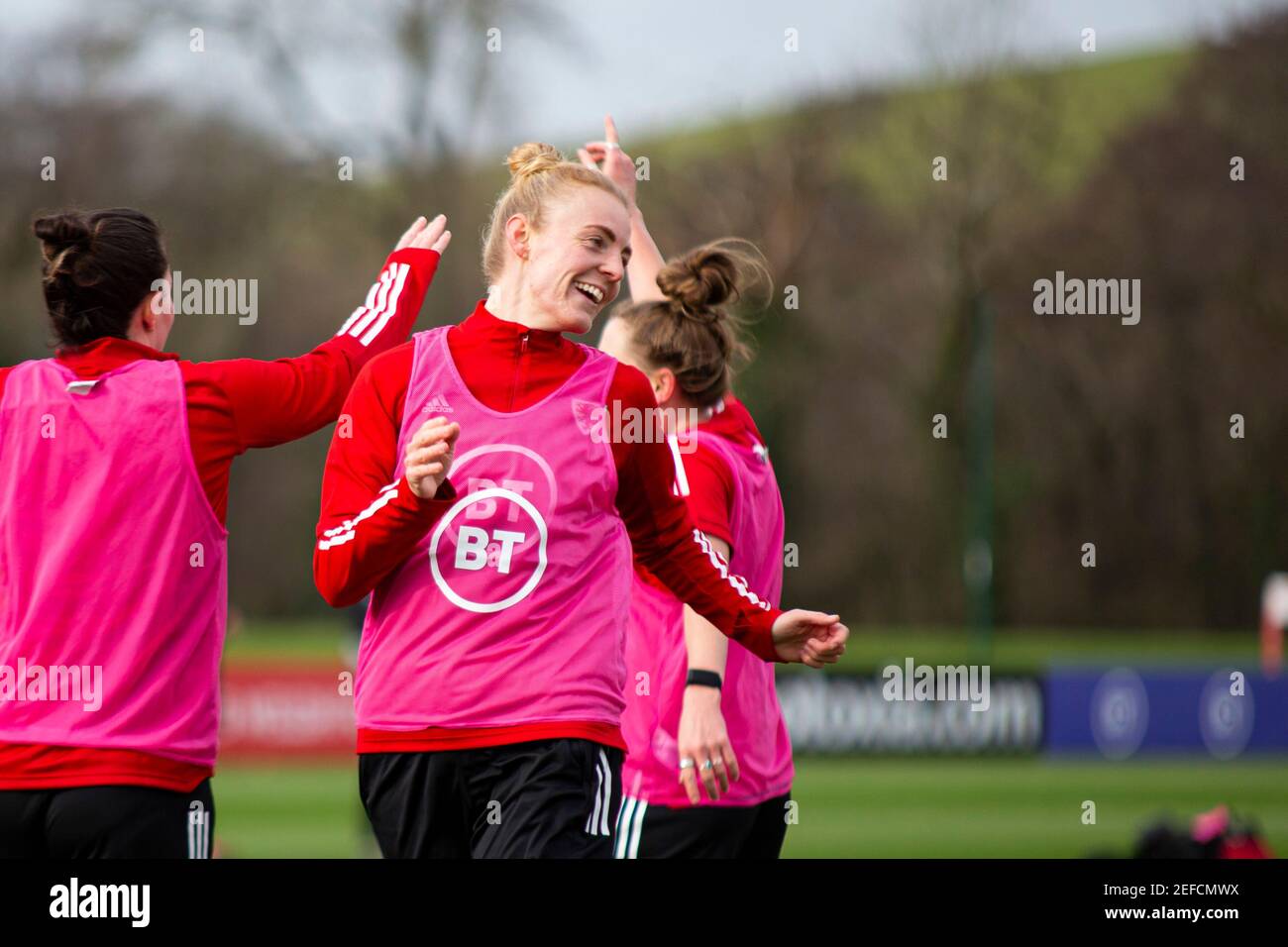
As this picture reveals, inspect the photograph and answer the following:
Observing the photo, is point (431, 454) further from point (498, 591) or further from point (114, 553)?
point (114, 553)

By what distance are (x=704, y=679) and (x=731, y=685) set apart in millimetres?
345

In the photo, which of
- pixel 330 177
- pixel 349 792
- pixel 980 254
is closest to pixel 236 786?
pixel 349 792

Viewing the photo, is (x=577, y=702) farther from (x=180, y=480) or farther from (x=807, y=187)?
(x=807, y=187)

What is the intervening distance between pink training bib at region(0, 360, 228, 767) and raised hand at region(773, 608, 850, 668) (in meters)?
1.31

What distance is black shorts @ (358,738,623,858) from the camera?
3.35m

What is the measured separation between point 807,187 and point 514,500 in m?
27.2

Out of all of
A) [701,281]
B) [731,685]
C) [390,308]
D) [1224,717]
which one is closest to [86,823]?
[390,308]

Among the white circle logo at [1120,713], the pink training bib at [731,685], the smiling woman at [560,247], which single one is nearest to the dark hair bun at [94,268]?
the smiling woman at [560,247]

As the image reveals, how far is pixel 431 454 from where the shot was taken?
321cm

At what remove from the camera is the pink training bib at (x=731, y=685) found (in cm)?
457

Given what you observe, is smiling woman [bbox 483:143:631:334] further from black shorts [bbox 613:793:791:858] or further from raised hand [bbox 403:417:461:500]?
black shorts [bbox 613:793:791:858]

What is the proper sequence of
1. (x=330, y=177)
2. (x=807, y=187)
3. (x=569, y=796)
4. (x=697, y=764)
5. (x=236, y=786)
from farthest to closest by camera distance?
(x=807, y=187) < (x=330, y=177) < (x=236, y=786) < (x=697, y=764) < (x=569, y=796)

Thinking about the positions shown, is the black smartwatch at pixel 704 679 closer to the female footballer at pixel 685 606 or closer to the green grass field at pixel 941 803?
the female footballer at pixel 685 606

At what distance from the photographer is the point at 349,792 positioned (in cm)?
1562
